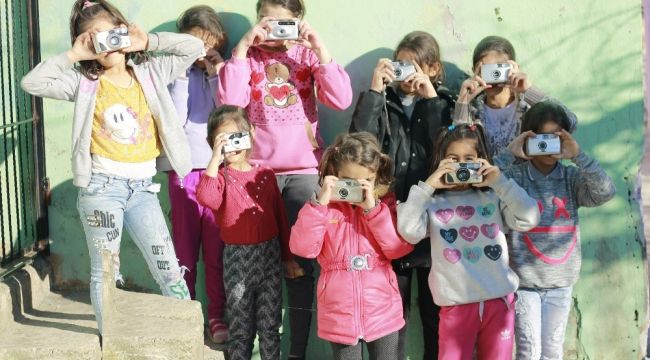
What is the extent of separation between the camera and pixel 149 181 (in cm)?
458

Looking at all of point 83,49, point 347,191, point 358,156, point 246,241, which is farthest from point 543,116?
point 83,49

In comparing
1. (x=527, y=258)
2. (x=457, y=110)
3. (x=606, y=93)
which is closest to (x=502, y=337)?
(x=527, y=258)

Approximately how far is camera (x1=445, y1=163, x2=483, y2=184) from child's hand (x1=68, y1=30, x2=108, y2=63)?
164cm

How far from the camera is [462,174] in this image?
439 centimetres

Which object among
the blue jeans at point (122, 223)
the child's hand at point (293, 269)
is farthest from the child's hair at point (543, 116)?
the blue jeans at point (122, 223)

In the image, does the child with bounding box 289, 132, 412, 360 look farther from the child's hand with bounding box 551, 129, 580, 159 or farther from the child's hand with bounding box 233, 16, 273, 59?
the child's hand with bounding box 551, 129, 580, 159

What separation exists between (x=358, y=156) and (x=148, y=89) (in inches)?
Result: 39.1

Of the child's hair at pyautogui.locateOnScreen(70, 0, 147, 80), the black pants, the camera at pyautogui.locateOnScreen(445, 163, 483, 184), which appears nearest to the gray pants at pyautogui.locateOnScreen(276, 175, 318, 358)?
the black pants

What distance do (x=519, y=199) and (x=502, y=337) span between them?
61cm

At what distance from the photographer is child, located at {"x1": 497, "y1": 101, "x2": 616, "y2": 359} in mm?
4621

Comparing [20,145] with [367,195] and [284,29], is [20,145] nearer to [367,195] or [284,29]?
[284,29]

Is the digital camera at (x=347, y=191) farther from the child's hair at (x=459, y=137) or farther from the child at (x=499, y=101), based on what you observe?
the child at (x=499, y=101)

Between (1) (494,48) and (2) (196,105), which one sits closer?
(1) (494,48)

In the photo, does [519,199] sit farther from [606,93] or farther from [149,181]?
[149,181]
